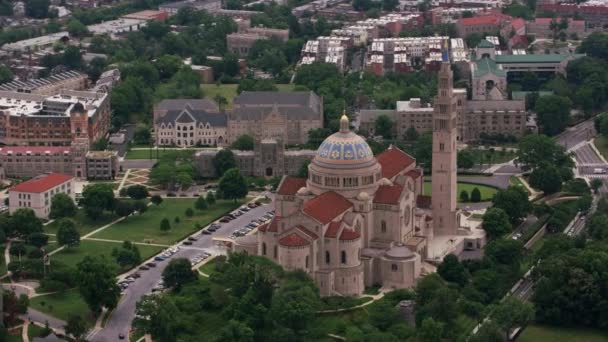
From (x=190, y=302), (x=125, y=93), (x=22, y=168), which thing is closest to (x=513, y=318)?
(x=190, y=302)

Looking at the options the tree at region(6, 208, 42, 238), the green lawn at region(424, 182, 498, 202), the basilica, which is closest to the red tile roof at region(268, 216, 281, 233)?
the basilica

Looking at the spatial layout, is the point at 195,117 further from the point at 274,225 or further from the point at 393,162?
the point at 274,225

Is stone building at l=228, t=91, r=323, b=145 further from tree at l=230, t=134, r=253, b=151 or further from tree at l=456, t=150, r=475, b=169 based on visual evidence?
tree at l=456, t=150, r=475, b=169

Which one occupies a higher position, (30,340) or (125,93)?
(125,93)

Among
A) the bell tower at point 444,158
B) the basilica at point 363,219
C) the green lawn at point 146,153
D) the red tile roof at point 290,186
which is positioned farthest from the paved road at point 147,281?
the green lawn at point 146,153

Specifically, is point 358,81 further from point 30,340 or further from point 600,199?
point 30,340
